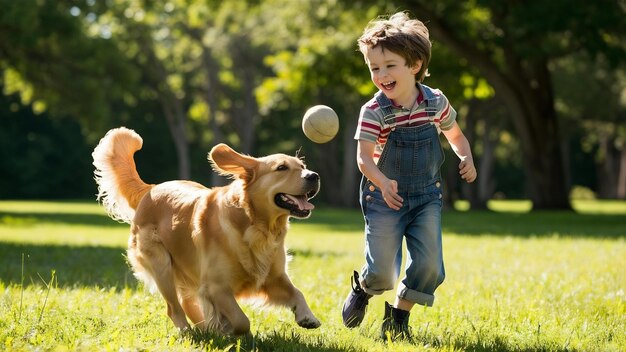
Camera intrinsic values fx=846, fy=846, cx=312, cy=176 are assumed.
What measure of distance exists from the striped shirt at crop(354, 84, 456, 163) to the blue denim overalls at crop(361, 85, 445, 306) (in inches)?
1.1

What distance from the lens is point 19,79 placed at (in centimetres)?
3081

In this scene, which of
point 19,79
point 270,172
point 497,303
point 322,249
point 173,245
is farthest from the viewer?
point 19,79

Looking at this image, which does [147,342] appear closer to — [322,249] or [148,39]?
[322,249]

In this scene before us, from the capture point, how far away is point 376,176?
5.31m

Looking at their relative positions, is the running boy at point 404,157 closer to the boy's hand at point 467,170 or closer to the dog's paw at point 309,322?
the boy's hand at point 467,170

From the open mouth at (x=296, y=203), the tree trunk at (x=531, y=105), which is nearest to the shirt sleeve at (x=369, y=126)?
the open mouth at (x=296, y=203)

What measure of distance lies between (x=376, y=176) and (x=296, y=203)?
54cm

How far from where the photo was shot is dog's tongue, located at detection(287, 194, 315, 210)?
17.5 feet

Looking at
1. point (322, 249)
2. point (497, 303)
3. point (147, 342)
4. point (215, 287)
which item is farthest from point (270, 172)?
point (322, 249)

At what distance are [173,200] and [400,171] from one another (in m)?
1.68

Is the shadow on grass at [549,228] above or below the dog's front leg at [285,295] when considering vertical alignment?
below

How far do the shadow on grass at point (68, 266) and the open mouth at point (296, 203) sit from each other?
290 cm

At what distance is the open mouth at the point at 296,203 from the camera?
5336mm

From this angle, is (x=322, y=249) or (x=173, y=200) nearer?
(x=173, y=200)
